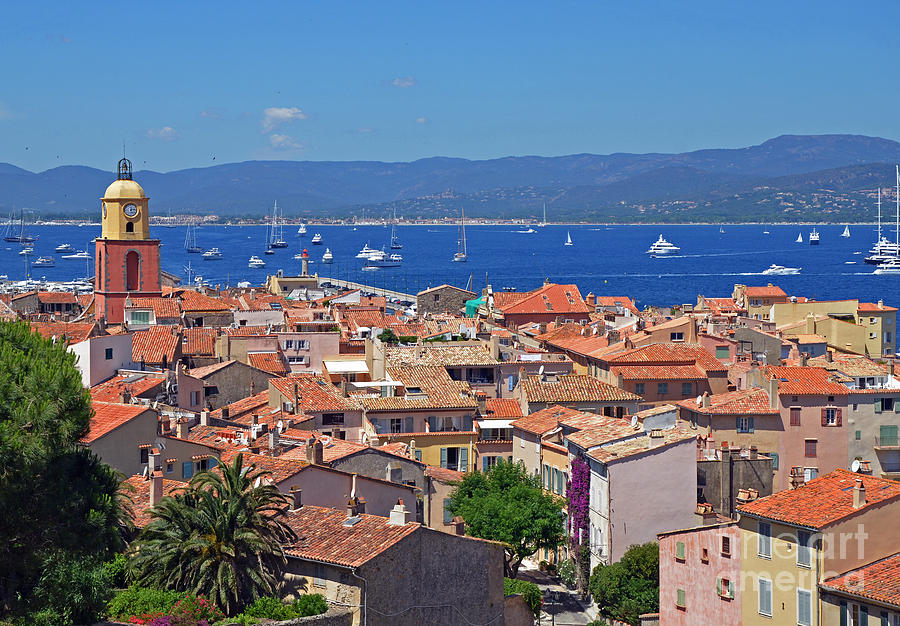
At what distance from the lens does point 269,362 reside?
1987 inches

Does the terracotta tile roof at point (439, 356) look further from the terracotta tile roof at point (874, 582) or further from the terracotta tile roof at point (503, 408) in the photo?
the terracotta tile roof at point (874, 582)

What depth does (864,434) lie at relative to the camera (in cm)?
4297

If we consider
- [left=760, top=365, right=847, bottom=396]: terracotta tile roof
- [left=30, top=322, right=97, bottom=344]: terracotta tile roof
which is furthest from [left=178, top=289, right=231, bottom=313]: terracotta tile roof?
[left=760, top=365, right=847, bottom=396]: terracotta tile roof

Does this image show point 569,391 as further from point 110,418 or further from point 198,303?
point 198,303

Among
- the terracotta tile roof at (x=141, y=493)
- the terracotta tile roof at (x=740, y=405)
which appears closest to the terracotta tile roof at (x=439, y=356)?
the terracotta tile roof at (x=740, y=405)

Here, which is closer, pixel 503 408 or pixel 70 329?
pixel 503 408

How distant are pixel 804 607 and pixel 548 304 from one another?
177 feet

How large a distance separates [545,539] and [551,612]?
2476 millimetres

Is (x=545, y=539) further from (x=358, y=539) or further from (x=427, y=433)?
(x=358, y=539)

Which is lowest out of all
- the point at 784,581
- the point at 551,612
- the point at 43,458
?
the point at 551,612

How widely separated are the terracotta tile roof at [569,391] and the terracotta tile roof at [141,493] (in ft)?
52.4

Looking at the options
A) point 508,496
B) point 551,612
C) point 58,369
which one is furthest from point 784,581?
point 58,369

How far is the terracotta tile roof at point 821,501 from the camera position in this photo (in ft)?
81.0

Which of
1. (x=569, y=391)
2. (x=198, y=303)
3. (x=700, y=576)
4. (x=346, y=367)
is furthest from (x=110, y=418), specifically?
(x=198, y=303)
